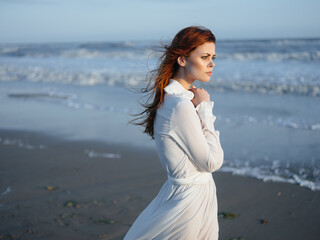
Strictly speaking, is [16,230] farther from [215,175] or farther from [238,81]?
[238,81]

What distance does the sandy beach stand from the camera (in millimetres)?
3928

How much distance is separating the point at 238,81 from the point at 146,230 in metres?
12.0

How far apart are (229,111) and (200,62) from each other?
7217mm

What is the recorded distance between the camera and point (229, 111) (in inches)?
358

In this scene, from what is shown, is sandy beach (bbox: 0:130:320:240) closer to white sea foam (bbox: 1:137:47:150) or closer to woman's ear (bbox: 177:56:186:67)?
white sea foam (bbox: 1:137:47:150)

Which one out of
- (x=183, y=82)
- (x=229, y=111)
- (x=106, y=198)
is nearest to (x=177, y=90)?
(x=183, y=82)

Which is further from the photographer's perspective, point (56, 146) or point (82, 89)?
point (82, 89)

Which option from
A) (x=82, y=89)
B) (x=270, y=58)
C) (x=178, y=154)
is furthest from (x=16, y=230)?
(x=270, y=58)

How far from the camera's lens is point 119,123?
28.0ft

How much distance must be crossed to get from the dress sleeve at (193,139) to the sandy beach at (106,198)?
7.30 ft

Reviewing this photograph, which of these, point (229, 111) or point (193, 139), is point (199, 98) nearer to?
point (193, 139)

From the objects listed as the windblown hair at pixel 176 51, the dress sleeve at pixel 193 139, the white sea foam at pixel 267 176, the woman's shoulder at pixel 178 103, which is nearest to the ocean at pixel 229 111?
the white sea foam at pixel 267 176

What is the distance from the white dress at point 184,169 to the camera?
1.85 metres

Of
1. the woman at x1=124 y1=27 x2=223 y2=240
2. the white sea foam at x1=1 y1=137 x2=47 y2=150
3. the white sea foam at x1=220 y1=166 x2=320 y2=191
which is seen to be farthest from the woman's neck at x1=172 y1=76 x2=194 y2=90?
the white sea foam at x1=1 y1=137 x2=47 y2=150
